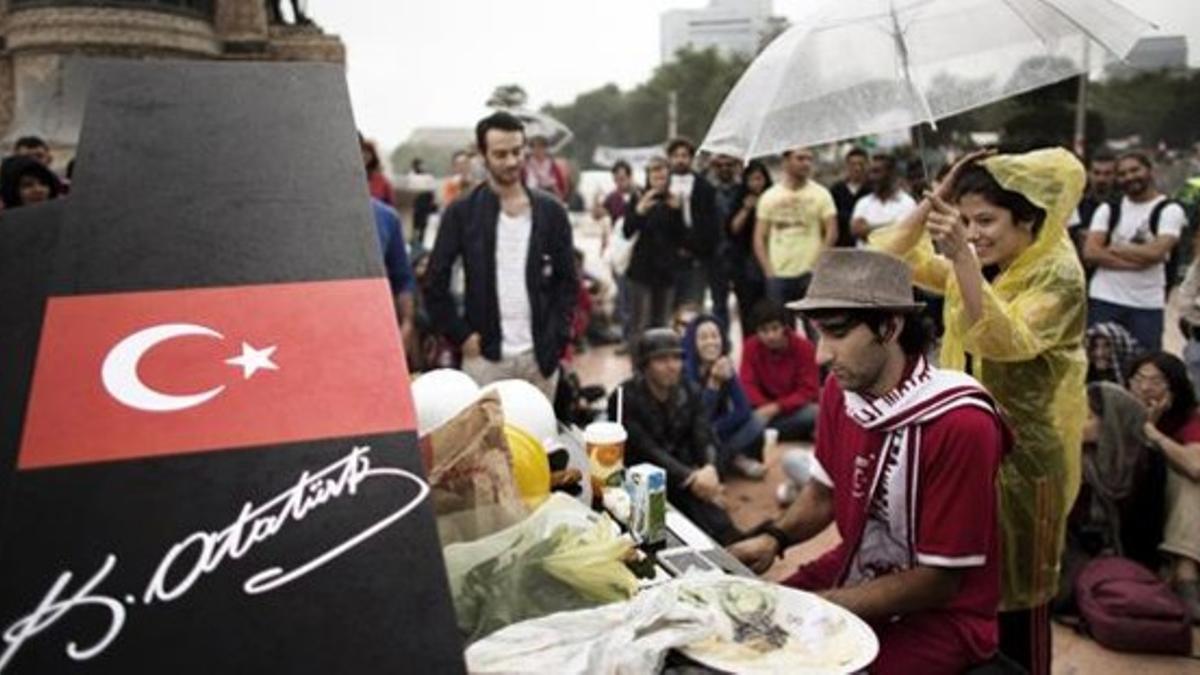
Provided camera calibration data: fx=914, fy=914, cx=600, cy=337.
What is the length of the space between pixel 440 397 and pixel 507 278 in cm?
208

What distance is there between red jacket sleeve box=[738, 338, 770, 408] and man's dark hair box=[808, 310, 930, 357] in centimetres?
424

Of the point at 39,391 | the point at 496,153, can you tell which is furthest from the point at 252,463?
the point at 496,153

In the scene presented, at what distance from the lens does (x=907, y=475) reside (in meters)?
2.04

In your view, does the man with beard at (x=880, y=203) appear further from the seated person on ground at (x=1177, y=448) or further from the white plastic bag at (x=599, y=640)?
the white plastic bag at (x=599, y=640)

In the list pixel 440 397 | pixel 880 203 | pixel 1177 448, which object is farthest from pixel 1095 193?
pixel 440 397

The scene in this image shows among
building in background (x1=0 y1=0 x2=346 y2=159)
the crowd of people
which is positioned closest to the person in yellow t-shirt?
the crowd of people

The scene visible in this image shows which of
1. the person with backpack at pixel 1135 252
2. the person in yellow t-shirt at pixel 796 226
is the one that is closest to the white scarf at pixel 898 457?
the person with backpack at pixel 1135 252

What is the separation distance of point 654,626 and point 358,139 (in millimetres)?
914

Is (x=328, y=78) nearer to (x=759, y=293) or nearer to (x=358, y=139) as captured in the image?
(x=358, y=139)

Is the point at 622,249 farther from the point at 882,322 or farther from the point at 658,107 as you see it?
the point at 658,107

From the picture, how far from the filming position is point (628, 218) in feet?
25.5

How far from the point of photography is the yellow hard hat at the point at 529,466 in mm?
1920

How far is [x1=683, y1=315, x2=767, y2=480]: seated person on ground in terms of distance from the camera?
229 inches

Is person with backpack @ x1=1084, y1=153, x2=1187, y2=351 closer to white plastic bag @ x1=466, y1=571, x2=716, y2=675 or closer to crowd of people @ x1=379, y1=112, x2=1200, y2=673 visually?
crowd of people @ x1=379, y1=112, x2=1200, y2=673
